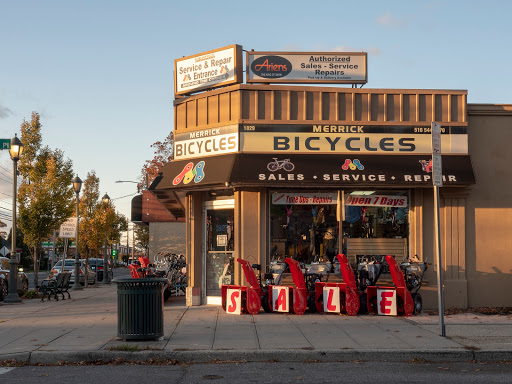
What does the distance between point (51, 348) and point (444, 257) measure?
948 centimetres

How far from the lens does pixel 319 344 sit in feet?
33.0

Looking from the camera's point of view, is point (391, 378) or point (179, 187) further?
point (179, 187)

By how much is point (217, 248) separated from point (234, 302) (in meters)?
2.36

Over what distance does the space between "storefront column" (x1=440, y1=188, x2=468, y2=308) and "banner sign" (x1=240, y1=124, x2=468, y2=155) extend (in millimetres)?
1189

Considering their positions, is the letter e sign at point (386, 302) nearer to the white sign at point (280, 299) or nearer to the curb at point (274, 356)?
the white sign at point (280, 299)

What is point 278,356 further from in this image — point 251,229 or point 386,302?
point 251,229

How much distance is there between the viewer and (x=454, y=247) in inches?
607

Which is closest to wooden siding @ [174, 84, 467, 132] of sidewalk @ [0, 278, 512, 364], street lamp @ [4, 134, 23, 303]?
sidewalk @ [0, 278, 512, 364]

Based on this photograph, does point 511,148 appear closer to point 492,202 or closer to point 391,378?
point 492,202

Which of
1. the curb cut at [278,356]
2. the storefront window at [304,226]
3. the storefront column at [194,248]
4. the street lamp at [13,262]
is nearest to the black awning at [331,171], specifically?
the storefront window at [304,226]

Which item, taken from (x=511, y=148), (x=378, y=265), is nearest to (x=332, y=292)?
(x=378, y=265)

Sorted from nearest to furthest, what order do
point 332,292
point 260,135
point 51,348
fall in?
1. point 51,348
2. point 332,292
3. point 260,135

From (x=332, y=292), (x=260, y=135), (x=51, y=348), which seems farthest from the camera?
(x=260, y=135)

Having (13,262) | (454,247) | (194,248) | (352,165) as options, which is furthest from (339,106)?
(13,262)
